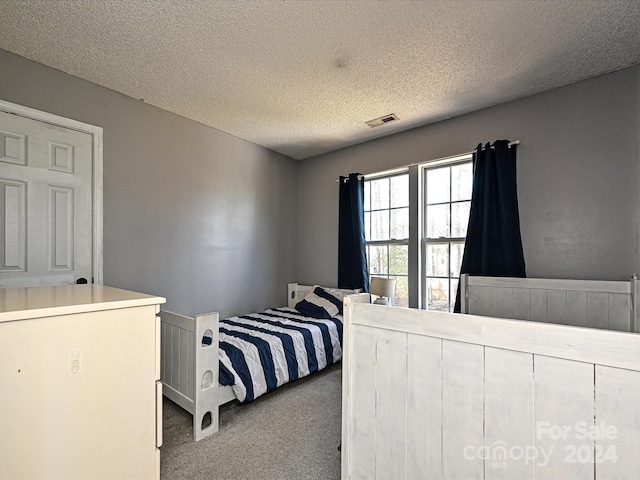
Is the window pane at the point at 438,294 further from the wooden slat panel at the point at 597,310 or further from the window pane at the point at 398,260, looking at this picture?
the wooden slat panel at the point at 597,310

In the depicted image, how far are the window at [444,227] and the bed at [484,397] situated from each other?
216cm

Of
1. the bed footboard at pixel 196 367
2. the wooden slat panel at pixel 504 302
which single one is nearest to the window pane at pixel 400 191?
the wooden slat panel at pixel 504 302

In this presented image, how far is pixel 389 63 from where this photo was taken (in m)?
2.12

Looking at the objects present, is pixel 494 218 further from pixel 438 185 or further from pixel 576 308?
pixel 576 308

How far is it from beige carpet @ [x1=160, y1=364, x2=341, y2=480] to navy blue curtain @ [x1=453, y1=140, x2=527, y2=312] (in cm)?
148

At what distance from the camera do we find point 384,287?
3.09 metres

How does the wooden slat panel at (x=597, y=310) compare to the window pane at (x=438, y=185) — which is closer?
the wooden slat panel at (x=597, y=310)

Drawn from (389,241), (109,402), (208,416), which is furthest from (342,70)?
(208,416)

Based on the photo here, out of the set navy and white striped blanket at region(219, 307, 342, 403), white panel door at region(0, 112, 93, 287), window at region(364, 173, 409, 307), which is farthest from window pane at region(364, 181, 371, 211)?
white panel door at region(0, 112, 93, 287)

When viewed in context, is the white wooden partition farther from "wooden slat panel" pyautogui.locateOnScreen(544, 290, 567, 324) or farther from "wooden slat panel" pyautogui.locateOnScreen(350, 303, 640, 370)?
"wooden slat panel" pyautogui.locateOnScreen(544, 290, 567, 324)

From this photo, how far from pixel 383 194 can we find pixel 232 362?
92.2 inches

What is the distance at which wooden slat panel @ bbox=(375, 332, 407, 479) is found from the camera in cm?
104

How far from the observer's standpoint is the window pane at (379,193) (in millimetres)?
A: 3570

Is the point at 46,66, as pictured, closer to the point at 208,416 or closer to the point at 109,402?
the point at 109,402
